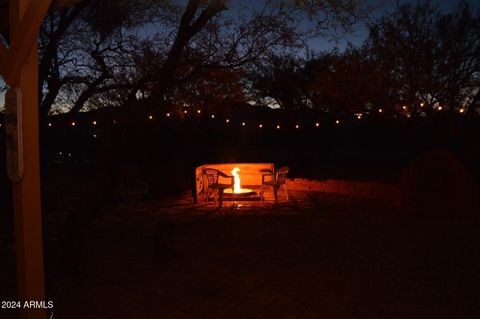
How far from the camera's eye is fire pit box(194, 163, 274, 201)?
448 inches

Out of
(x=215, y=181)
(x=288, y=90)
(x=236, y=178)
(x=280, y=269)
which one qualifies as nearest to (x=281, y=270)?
(x=280, y=269)

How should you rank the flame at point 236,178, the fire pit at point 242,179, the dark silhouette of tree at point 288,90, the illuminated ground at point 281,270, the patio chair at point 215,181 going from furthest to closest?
the dark silhouette of tree at point 288,90 → the flame at point 236,178 → the fire pit at point 242,179 → the patio chair at point 215,181 → the illuminated ground at point 281,270

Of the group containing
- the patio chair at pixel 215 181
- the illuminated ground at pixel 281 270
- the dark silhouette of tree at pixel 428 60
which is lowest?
the illuminated ground at pixel 281 270

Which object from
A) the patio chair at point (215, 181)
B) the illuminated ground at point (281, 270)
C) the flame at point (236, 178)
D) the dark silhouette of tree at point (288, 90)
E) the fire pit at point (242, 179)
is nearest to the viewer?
the illuminated ground at point (281, 270)

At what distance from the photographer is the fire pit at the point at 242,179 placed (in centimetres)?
1138

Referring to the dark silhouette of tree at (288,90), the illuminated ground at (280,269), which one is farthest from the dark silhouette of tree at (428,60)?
the dark silhouette of tree at (288,90)

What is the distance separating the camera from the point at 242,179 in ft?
42.3

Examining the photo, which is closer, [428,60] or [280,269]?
[280,269]

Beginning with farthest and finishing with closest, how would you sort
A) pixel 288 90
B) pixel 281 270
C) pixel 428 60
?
pixel 288 90 → pixel 428 60 → pixel 281 270

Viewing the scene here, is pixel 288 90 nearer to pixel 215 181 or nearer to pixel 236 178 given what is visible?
pixel 236 178

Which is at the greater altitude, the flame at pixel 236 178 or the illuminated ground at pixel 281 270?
the flame at pixel 236 178

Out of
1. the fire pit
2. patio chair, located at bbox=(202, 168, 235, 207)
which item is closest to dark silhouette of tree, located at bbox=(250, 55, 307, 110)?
the fire pit

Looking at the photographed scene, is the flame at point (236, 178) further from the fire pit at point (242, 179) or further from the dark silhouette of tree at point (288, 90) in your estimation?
the dark silhouette of tree at point (288, 90)

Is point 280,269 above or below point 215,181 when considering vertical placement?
below
